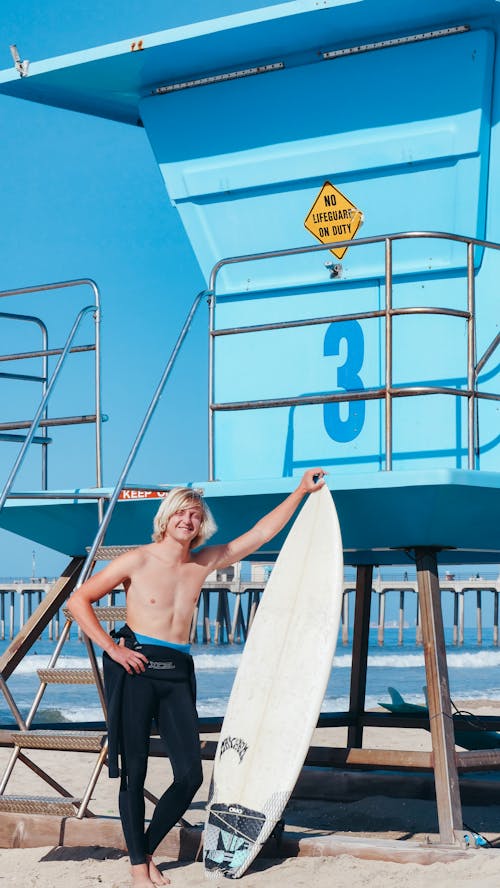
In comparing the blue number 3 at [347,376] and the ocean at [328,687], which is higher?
the blue number 3 at [347,376]

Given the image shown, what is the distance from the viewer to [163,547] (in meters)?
5.56

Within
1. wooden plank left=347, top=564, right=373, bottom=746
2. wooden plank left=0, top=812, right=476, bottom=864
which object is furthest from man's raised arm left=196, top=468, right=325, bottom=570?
wooden plank left=347, top=564, right=373, bottom=746

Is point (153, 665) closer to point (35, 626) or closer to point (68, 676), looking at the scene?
point (68, 676)

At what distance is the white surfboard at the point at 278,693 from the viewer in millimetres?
5695

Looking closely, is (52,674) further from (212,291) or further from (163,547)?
(212,291)

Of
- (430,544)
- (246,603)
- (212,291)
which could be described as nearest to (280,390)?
(212,291)

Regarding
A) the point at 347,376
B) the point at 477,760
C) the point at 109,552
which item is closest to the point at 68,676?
the point at 109,552

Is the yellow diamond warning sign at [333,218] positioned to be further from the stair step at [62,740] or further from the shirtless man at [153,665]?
the stair step at [62,740]

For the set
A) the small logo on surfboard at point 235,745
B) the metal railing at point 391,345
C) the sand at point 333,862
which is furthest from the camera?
the metal railing at point 391,345

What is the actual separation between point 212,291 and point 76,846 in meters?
3.38

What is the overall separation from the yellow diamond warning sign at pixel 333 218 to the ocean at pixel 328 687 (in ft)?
43.0

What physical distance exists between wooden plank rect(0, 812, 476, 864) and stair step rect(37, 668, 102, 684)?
29.9 inches

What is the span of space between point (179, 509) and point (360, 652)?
4634 millimetres

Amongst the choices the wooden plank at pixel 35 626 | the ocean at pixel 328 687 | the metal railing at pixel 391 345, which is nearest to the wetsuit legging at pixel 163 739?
the metal railing at pixel 391 345
